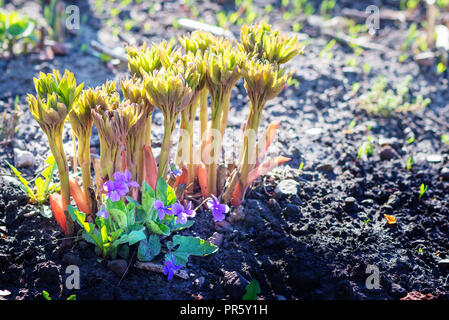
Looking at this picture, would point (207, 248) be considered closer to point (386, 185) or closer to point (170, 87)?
point (170, 87)

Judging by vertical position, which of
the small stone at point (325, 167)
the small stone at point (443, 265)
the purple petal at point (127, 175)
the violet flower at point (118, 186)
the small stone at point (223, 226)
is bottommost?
the small stone at point (443, 265)

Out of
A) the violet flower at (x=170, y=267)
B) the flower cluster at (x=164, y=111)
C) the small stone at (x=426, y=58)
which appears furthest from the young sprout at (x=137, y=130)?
the small stone at (x=426, y=58)

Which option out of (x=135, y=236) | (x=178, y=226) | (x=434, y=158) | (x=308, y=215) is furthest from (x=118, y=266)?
(x=434, y=158)

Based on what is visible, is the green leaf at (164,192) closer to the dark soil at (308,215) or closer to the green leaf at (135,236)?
the green leaf at (135,236)

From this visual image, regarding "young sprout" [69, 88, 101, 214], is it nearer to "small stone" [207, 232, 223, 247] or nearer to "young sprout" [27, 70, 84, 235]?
"young sprout" [27, 70, 84, 235]

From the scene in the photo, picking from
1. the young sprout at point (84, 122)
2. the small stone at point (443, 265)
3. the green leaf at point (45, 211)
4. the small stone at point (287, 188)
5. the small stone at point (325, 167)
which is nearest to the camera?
the young sprout at point (84, 122)

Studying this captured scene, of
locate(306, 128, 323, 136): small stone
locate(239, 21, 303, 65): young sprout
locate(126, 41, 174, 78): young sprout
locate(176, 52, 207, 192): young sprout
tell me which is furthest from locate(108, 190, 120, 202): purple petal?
locate(306, 128, 323, 136): small stone
